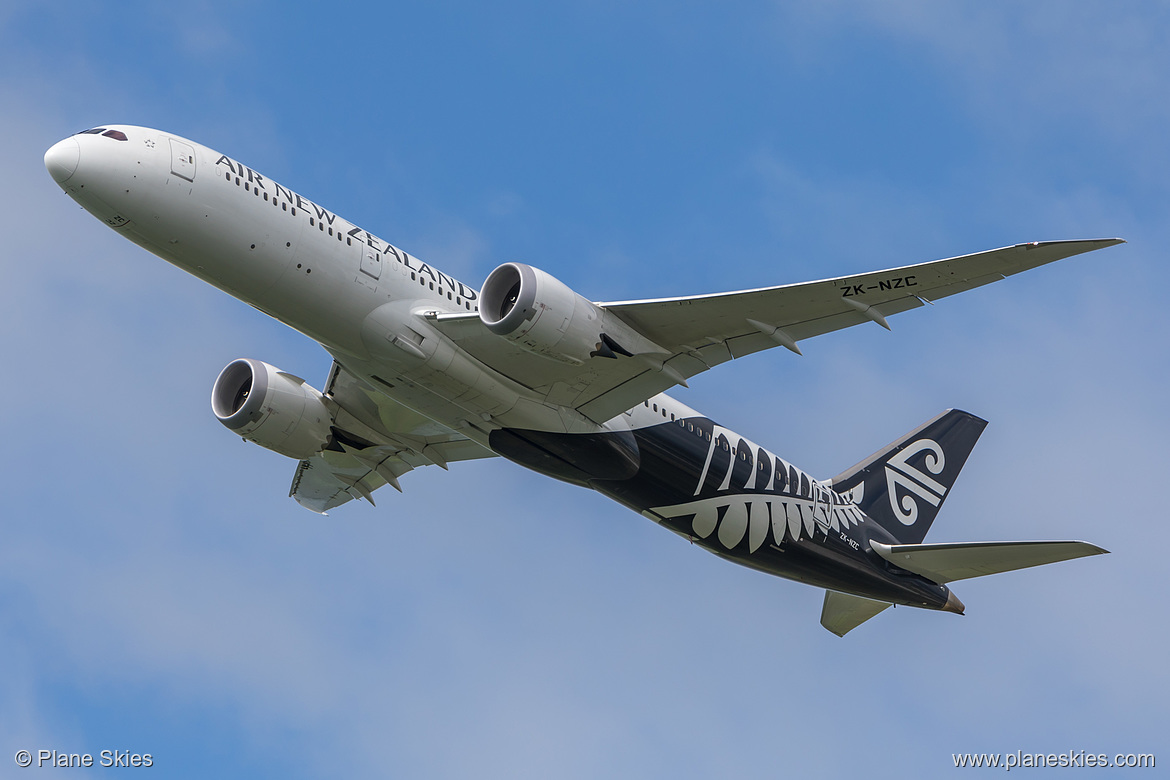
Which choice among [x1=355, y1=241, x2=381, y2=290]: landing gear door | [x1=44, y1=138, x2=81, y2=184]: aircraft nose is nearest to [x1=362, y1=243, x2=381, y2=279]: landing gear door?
[x1=355, y1=241, x2=381, y2=290]: landing gear door

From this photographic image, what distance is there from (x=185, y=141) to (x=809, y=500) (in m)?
17.1

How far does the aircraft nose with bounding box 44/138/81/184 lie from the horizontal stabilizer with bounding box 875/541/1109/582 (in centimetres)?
2086

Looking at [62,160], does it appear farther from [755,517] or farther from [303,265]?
[755,517]

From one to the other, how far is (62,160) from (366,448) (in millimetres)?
11594

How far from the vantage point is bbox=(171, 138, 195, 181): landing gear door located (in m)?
23.2

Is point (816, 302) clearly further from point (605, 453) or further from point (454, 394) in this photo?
point (454, 394)

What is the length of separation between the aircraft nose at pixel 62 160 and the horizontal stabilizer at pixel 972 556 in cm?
2086

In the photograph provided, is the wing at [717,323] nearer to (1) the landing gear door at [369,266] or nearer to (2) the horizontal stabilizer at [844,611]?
(1) the landing gear door at [369,266]

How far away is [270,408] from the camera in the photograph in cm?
2958

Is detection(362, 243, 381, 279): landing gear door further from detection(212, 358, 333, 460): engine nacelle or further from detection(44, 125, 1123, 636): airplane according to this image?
detection(212, 358, 333, 460): engine nacelle

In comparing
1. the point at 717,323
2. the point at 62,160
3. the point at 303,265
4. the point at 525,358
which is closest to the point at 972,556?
the point at 717,323

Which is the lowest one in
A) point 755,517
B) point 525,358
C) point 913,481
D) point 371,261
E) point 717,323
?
point 755,517

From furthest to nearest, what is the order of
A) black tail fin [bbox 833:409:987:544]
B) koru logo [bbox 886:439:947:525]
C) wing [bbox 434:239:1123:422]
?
koru logo [bbox 886:439:947:525], black tail fin [bbox 833:409:987:544], wing [bbox 434:239:1123:422]

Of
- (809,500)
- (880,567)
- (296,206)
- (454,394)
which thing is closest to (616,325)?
(454,394)
